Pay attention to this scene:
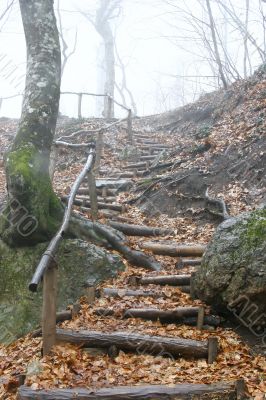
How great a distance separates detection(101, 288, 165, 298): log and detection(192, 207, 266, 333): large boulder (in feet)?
1.95

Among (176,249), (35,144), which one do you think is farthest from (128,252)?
(35,144)

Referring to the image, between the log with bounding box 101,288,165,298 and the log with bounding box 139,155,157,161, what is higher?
the log with bounding box 139,155,157,161

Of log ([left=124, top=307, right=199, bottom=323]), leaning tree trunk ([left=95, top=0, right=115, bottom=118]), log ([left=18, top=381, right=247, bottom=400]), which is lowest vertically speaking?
log ([left=18, top=381, right=247, bottom=400])

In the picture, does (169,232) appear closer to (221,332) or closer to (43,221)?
(43,221)

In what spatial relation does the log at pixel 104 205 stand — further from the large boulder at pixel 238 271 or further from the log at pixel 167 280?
the large boulder at pixel 238 271

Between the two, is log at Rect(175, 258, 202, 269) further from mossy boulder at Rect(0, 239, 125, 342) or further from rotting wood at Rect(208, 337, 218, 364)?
rotting wood at Rect(208, 337, 218, 364)

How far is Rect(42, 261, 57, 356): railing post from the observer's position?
4523mm

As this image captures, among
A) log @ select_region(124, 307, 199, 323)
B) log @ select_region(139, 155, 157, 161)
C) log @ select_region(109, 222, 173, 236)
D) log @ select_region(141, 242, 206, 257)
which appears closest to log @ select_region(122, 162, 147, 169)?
log @ select_region(139, 155, 157, 161)

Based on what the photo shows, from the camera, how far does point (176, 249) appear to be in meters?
7.27

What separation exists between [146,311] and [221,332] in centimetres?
98

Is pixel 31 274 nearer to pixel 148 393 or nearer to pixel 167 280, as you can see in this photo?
pixel 167 280

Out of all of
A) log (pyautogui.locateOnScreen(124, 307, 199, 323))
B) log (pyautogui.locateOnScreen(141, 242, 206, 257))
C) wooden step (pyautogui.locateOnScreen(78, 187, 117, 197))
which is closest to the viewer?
log (pyautogui.locateOnScreen(124, 307, 199, 323))

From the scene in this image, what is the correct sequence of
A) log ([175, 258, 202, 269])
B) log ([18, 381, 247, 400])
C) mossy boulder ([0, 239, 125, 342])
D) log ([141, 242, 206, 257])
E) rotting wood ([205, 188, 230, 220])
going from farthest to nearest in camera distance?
rotting wood ([205, 188, 230, 220])
log ([141, 242, 206, 257])
log ([175, 258, 202, 269])
mossy boulder ([0, 239, 125, 342])
log ([18, 381, 247, 400])

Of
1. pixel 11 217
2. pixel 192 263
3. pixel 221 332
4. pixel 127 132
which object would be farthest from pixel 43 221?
pixel 127 132
